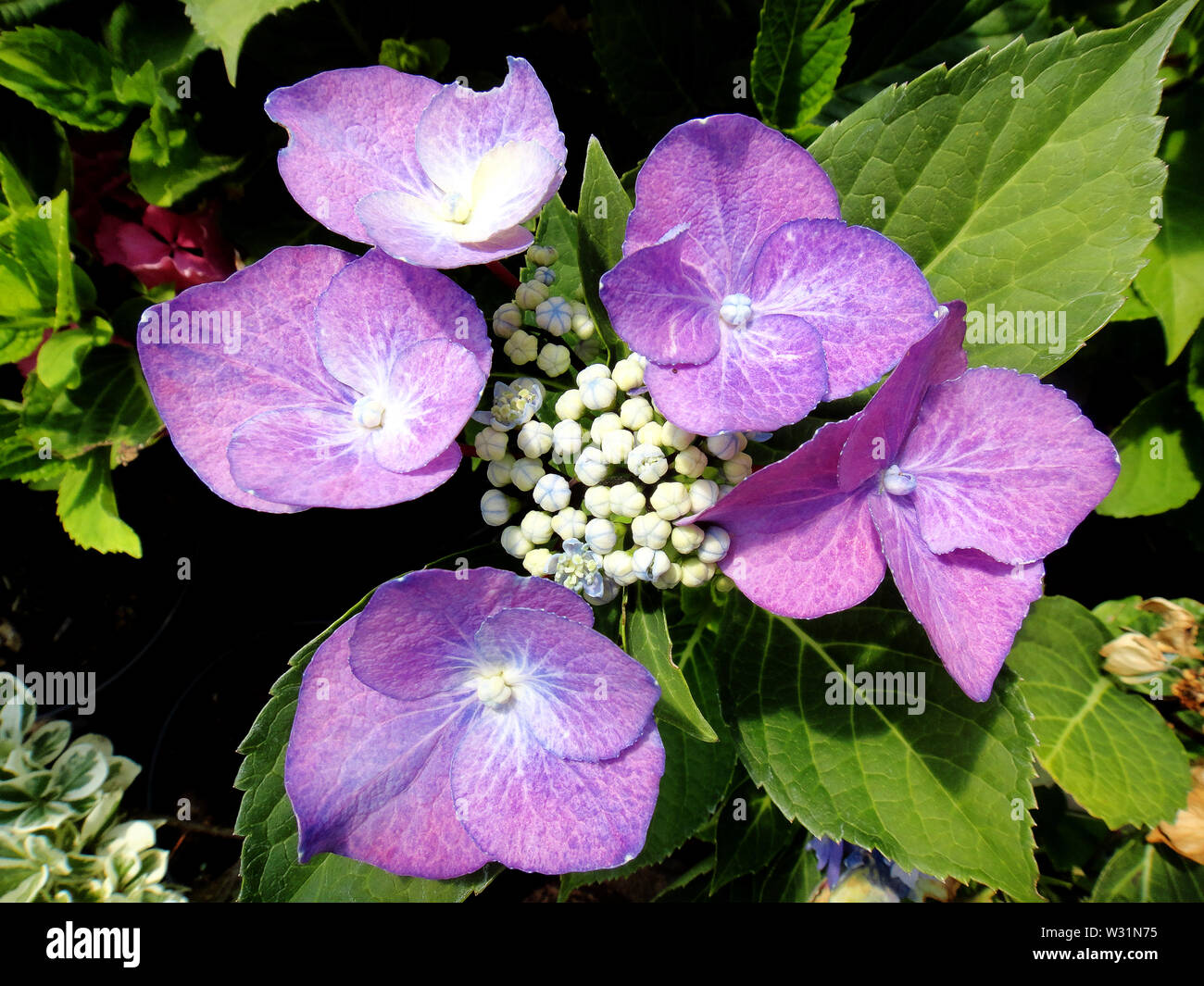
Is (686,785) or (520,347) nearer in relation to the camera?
(520,347)

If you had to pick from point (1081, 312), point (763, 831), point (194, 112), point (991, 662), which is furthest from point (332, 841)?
point (194, 112)

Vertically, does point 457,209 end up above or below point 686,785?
above

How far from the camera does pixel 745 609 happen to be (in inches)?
36.0

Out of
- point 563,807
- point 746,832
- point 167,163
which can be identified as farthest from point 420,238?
point 746,832

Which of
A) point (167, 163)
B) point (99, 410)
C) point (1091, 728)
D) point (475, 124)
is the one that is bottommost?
point (1091, 728)

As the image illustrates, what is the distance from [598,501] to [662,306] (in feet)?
0.56

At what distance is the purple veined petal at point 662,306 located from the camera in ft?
1.94

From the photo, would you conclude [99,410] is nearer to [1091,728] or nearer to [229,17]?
[229,17]

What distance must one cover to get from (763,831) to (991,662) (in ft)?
2.02

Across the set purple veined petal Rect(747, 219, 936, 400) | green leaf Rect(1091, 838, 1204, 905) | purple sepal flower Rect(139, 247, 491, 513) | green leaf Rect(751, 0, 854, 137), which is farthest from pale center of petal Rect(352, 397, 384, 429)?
green leaf Rect(1091, 838, 1204, 905)

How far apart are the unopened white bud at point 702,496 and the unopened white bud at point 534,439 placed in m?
0.14

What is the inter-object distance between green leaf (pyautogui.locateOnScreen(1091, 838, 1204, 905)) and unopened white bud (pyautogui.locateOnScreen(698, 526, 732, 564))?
976mm

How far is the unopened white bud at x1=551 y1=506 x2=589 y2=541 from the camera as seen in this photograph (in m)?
0.70

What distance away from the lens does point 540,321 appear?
2.47ft
